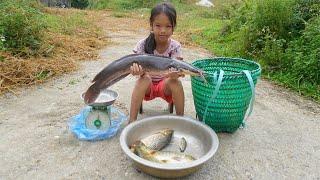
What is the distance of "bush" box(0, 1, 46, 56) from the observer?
16.8 feet

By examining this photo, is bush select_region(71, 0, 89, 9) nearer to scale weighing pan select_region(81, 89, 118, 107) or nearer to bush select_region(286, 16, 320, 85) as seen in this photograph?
bush select_region(286, 16, 320, 85)

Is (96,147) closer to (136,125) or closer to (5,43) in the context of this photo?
(136,125)

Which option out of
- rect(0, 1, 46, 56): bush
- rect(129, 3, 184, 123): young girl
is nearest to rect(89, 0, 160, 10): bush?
rect(0, 1, 46, 56): bush

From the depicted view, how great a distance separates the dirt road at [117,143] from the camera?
272cm

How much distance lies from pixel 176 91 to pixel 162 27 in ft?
1.76

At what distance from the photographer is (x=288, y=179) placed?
269 centimetres

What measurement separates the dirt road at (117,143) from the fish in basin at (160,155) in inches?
5.4

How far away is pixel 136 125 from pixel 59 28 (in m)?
5.24

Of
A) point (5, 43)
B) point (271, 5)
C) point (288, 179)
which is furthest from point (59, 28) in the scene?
point (288, 179)

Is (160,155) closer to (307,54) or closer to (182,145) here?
(182,145)

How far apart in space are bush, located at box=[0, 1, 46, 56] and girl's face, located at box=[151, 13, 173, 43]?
2699 millimetres

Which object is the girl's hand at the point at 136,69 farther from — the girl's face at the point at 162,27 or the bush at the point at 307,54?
the bush at the point at 307,54

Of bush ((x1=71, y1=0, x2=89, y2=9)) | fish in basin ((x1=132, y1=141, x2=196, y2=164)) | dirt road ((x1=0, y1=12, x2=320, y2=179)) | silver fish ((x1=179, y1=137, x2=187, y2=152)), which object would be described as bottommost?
bush ((x1=71, y1=0, x2=89, y2=9))

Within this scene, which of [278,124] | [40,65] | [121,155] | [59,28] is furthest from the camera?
[59,28]
